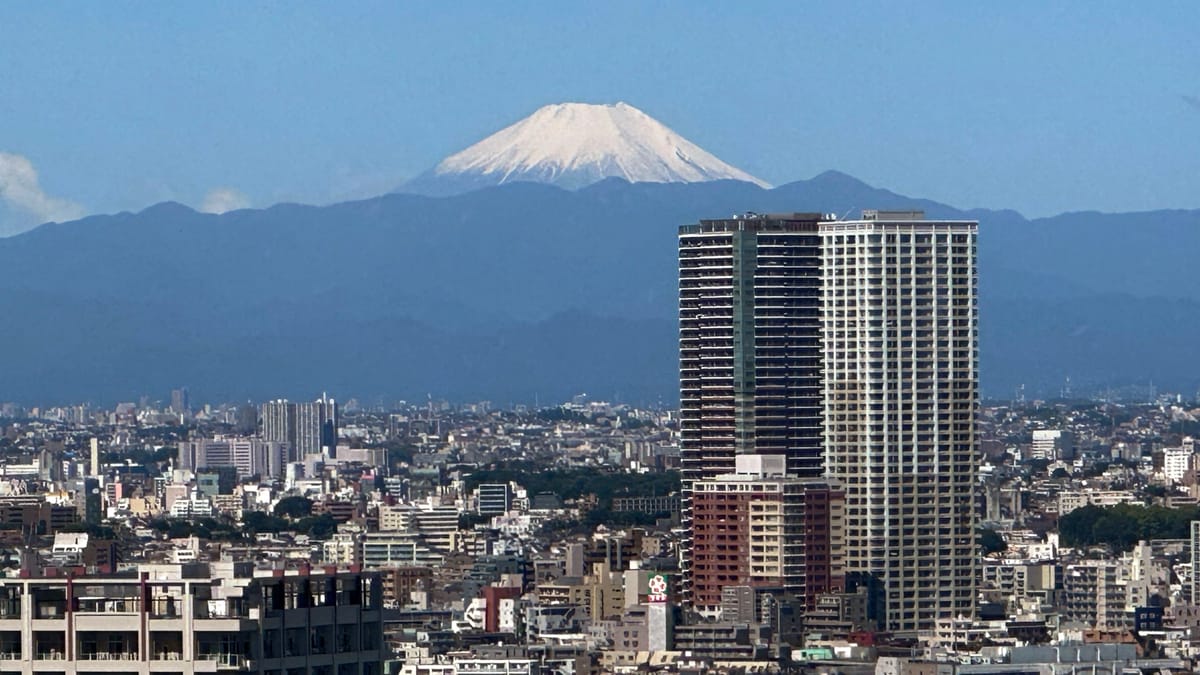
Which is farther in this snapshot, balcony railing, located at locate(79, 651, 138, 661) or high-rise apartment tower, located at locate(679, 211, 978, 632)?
high-rise apartment tower, located at locate(679, 211, 978, 632)

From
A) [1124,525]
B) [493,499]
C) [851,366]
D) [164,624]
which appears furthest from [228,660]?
[493,499]

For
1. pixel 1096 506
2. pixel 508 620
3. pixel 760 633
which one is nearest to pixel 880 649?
pixel 760 633

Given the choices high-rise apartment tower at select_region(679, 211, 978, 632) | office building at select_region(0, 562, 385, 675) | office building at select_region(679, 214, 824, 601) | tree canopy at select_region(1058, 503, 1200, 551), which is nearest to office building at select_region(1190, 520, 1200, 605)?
high-rise apartment tower at select_region(679, 211, 978, 632)

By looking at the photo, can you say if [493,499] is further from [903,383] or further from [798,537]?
[798,537]

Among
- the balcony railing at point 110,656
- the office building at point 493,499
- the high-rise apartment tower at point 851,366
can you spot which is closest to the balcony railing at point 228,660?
the balcony railing at point 110,656

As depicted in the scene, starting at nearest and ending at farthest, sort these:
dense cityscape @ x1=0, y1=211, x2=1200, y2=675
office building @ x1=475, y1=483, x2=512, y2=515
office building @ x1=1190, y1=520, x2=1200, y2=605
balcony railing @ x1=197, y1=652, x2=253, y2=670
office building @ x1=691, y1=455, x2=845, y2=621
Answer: balcony railing @ x1=197, y1=652, x2=253, y2=670
dense cityscape @ x1=0, y1=211, x2=1200, y2=675
office building @ x1=691, y1=455, x2=845, y2=621
office building @ x1=1190, y1=520, x2=1200, y2=605
office building @ x1=475, y1=483, x2=512, y2=515

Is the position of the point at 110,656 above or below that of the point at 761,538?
above

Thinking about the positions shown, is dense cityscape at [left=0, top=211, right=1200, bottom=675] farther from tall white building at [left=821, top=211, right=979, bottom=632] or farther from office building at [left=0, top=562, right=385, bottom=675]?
office building at [left=0, top=562, right=385, bottom=675]
